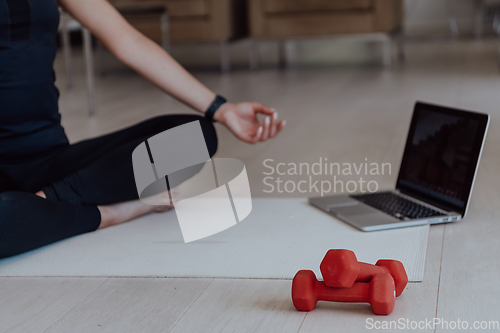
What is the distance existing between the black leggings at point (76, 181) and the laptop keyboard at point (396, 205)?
0.35 metres

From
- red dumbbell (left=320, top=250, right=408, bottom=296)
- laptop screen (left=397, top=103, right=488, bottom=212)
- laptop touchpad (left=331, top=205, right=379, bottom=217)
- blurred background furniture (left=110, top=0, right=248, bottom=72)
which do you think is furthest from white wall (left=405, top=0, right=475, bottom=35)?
red dumbbell (left=320, top=250, right=408, bottom=296)

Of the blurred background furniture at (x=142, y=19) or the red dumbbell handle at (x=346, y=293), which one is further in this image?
the blurred background furniture at (x=142, y=19)

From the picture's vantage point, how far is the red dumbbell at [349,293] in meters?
0.74

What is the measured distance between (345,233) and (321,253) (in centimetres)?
11

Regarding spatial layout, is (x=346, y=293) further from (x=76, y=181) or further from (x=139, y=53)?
(x=139, y=53)

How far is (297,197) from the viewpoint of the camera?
1339 millimetres

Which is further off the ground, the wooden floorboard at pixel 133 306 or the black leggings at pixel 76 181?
the black leggings at pixel 76 181

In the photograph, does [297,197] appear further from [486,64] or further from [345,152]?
[486,64]

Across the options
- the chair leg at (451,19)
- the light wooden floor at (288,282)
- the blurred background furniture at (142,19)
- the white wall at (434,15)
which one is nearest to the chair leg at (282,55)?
the blurred background furniture at (142,19)

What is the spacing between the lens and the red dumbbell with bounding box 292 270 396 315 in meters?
0.74

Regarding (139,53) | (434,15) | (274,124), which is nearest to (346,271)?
(274,124)

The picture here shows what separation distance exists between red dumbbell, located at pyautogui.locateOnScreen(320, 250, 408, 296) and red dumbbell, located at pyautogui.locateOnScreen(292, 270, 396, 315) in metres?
0.01

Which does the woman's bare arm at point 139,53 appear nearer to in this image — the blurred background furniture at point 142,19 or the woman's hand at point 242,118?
the woman's hand at point 242,118

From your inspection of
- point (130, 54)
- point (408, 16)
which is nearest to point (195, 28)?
point (130, 54)
